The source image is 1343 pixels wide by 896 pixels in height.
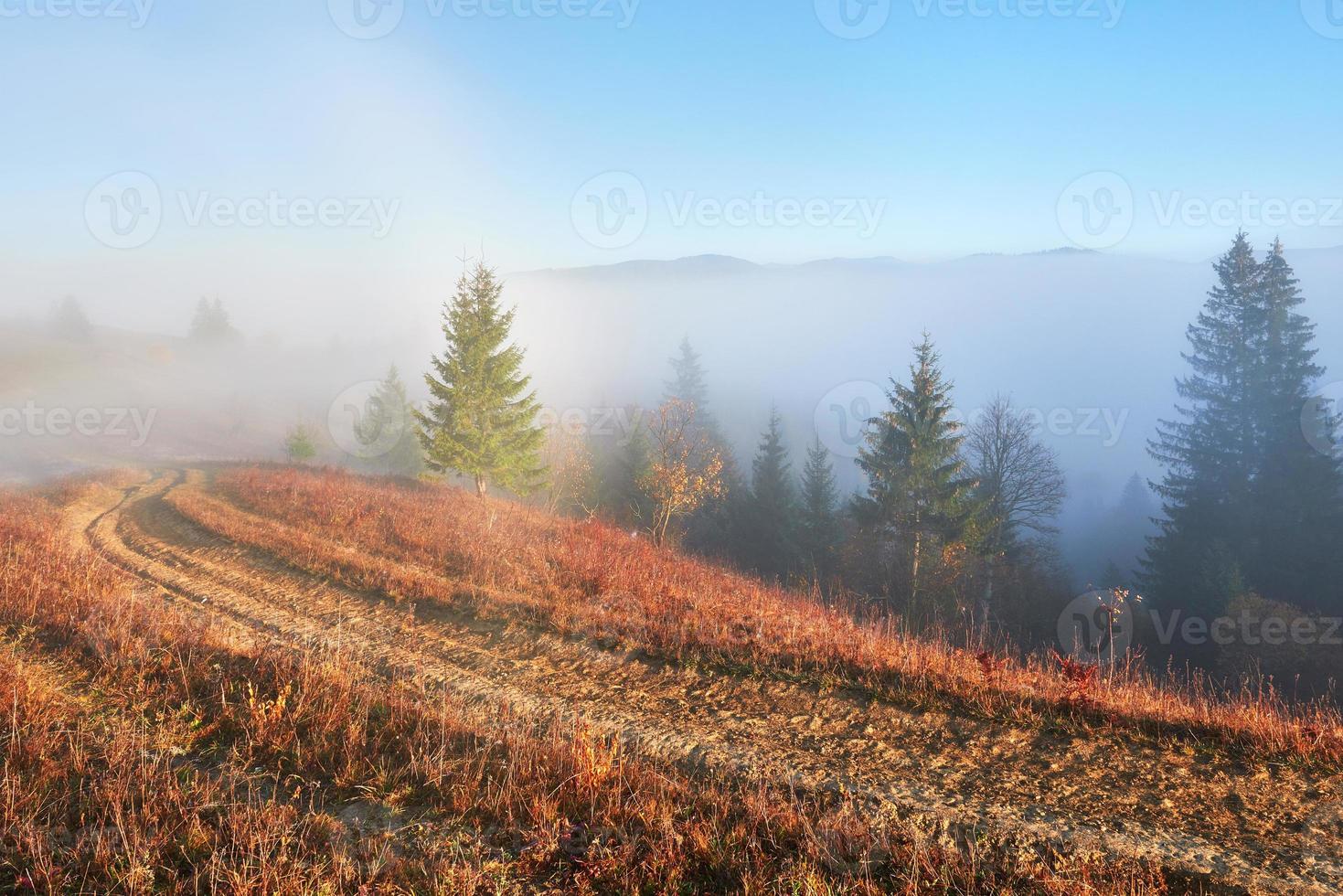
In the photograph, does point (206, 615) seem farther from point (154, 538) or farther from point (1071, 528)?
point (1071, 528)

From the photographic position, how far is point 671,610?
969cm

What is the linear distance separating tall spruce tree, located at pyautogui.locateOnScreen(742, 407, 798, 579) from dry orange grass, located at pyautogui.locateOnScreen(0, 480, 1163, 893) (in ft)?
104

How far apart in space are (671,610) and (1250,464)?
3949cm

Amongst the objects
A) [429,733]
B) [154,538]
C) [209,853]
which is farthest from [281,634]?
[154,538]

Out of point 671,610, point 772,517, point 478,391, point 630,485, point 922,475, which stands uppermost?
point 478,391

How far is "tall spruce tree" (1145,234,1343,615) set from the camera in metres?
28.2

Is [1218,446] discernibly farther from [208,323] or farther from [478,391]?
[208,323]

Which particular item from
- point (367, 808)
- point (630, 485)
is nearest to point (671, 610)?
point (367, 808)

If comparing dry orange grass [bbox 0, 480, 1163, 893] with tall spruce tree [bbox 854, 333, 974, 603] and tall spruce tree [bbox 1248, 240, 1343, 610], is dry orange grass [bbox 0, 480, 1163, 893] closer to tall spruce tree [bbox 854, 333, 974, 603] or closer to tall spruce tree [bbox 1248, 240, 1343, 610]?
tall spruce tree [bbox 854, 333, 974, 603]

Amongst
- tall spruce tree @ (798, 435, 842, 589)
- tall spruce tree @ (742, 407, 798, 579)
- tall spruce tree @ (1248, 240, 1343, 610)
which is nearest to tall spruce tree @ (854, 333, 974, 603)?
tall spruce tree @ (798, 435, 842, 589)

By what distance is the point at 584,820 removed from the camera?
4.27 metres

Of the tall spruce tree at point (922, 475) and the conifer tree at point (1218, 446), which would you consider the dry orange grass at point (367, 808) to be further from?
the conifer tree at point (1218, 446)

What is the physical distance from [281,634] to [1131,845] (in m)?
10.2

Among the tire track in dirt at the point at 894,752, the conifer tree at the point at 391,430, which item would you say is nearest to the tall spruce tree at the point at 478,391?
the tire track in dirt at the point at 894,752
